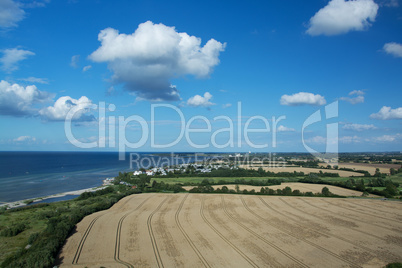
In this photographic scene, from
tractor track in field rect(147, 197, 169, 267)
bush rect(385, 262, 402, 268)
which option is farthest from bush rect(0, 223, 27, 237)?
bush rect(385, 262, 402, 268)

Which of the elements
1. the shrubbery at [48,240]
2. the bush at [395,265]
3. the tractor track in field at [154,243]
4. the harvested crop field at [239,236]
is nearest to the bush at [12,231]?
the shrubbery at [48,240]

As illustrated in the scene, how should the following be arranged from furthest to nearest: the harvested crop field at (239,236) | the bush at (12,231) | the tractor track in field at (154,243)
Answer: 1. the bush at (12,231)
2. the harvested crop field at (239,236)
3. the tractor track in field at (154,243)

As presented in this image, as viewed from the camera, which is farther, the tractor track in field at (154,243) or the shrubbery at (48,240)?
the tractor track in field at (154,243)

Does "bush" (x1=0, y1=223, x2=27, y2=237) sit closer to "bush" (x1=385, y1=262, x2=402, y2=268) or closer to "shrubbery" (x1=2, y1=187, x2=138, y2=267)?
"shrubbery" (x1=2, y1=187, x2=138, y2=267)

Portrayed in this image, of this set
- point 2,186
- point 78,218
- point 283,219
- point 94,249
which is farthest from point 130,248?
point 2,186

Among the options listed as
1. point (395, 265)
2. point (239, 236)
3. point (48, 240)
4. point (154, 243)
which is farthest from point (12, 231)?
point (395, 265)

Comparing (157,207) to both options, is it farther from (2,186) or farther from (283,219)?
(2,186)

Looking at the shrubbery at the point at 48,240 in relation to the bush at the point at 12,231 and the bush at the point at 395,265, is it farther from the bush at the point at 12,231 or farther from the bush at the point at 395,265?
the bush at the point at 395,265

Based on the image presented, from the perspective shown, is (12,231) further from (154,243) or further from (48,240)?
(154,243)
